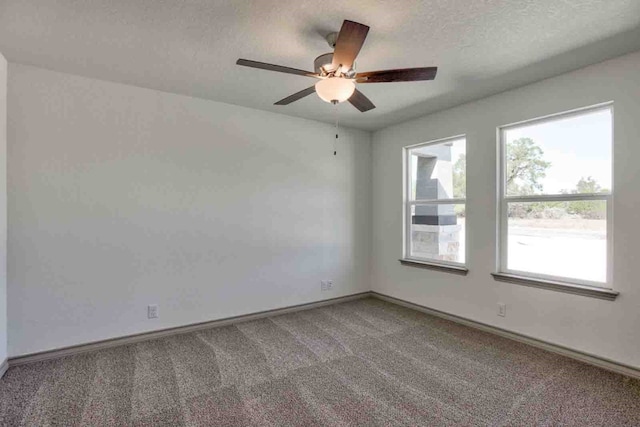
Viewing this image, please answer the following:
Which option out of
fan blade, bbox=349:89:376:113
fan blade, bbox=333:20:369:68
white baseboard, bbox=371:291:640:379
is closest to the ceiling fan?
fan blade, bbox=333:20:369:68

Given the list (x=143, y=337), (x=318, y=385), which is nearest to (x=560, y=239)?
(x=318, y=385)

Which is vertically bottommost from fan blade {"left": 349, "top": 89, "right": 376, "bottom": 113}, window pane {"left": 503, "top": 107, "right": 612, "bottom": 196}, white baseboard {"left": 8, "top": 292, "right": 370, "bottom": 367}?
white baseboard {"left": 8, "top": 292, "right": 370, "bottom": 367}

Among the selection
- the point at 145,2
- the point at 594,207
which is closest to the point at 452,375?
the point at 594,207

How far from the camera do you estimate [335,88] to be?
1936 millimetres

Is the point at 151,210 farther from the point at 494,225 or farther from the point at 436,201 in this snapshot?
the point at 494,225

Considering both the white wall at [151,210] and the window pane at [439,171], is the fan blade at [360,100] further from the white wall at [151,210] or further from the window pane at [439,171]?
the window pane at [439,171]

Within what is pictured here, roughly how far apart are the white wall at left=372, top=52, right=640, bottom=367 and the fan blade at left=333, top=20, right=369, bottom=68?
6.84 feet

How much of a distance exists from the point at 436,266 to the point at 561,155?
1.68m

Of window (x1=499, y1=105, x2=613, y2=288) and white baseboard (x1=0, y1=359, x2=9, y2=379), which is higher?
window (x1=499, y1=105, x2=613, y2=288)

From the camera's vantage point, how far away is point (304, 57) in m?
2.45

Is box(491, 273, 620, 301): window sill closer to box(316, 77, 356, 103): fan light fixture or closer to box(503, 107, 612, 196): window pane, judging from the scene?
box(503, 107, 612, 196): window pane

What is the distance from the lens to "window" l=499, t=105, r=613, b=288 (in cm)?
265

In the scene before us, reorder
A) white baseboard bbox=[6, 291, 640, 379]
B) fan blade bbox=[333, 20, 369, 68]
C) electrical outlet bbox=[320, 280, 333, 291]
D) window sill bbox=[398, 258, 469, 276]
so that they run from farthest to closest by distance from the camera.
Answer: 1. electrical outlet bbox=[320, 280, 333, 291]
2. window sill bbox=[398, 258, 469, 276]
3. white baseboard bbox=[6, 291, 640, 379]
4. fan blade bbox=[333, 20, 369, 68]

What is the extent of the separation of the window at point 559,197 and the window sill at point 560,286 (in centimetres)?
7
